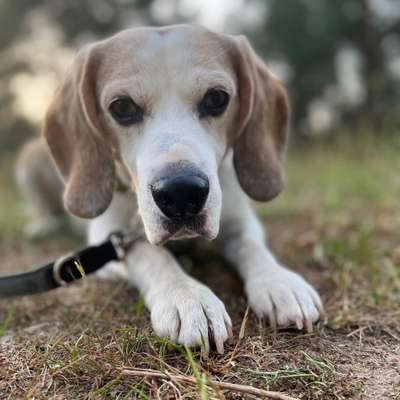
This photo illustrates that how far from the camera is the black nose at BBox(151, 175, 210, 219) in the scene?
1840 mm

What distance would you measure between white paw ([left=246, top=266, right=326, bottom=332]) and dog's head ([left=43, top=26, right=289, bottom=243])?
0.31 metres

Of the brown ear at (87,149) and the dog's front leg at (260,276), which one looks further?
the brown ear at (87,149)

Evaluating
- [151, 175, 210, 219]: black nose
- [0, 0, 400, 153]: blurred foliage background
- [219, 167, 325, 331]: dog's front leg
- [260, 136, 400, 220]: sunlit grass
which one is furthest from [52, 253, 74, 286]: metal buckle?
[0, 0, 400, 153]: blurred foliage background

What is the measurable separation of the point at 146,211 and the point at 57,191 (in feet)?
9.05

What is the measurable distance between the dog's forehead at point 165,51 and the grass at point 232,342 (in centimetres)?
104

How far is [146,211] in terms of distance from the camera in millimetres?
1989

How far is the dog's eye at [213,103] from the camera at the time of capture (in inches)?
92.4

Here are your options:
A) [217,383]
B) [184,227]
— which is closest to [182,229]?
[184,227]

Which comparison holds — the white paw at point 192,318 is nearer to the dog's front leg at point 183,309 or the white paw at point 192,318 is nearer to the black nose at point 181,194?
the dog's front leg at point 183,309

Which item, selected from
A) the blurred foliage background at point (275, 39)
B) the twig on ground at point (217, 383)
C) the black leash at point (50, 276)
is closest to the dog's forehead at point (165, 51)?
the black leash at point (50, 276)

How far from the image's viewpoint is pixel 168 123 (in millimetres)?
2199

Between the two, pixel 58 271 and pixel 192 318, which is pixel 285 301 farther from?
pixel 58 271

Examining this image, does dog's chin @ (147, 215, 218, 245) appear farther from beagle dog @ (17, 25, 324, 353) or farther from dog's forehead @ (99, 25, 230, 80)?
dog's forehead @ (99, 25, 230, 80)

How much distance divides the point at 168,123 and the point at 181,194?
46 centimetres
